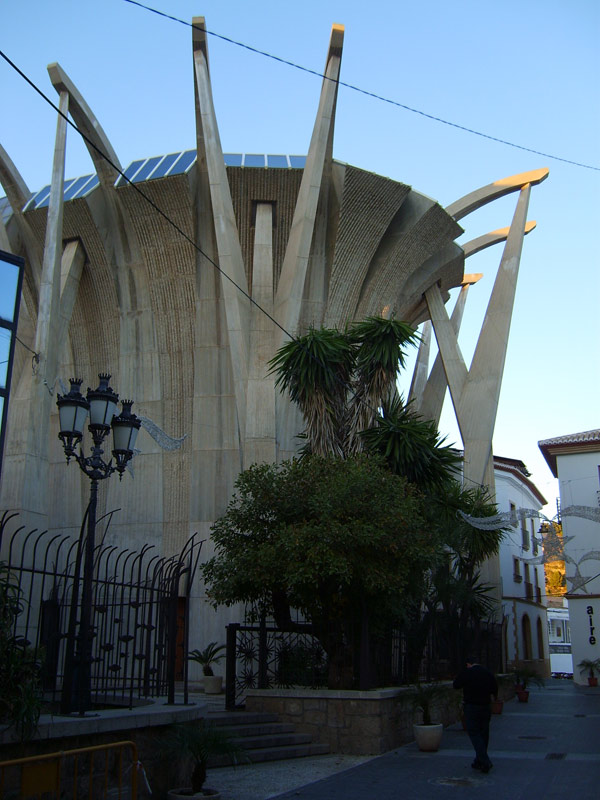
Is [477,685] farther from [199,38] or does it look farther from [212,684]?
[199,38]

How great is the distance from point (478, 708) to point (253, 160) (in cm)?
1967

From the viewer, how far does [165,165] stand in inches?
985

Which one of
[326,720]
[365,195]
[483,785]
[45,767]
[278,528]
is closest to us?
[45,767]

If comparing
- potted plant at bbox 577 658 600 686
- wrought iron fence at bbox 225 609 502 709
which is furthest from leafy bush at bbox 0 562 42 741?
potted plant at bbox 577 658 600 686

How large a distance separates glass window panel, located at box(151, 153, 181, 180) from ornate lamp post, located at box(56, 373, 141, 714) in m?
16.4

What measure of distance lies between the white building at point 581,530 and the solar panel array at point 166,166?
2025 cm

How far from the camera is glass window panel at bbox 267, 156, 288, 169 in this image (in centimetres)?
2458

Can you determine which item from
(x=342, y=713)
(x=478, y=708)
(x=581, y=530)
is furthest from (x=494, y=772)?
(x=581, y=530)

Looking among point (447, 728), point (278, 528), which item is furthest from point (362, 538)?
point (447, 728)

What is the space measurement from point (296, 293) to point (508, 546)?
27114 mm

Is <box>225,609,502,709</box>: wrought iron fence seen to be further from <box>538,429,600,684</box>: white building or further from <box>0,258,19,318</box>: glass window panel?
<box>538,429,600,684</box>: white building

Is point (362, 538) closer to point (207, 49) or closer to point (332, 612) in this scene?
point (332, 612)

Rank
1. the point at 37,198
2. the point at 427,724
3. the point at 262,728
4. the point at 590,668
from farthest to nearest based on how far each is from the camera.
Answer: the point at 590,668 → the point at 37,198 → the point at 427,724 → the point at 262,728

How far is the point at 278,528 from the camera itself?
1259 centimetres
